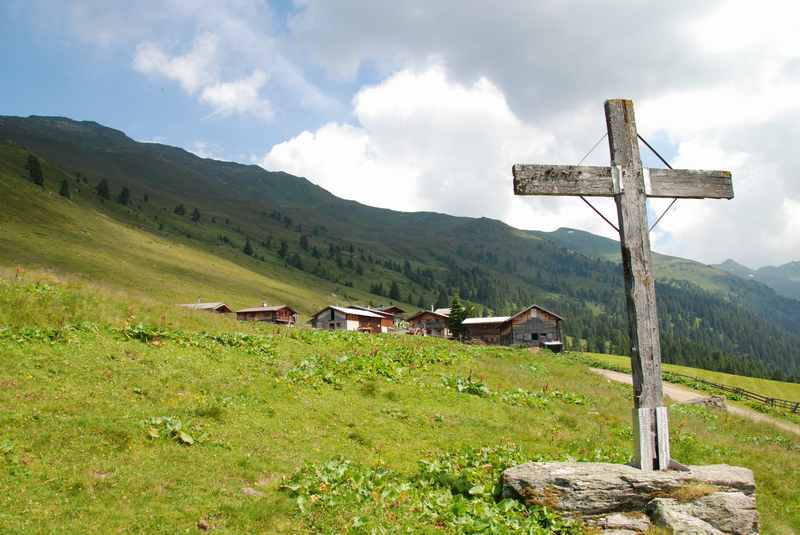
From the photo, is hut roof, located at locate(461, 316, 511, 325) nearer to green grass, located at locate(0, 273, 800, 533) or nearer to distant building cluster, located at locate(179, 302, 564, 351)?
distant building cluster, located at locate(179, 302, 564, 351)

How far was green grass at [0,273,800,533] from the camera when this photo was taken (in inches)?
378

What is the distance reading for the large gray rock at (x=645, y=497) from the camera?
29.8 feet

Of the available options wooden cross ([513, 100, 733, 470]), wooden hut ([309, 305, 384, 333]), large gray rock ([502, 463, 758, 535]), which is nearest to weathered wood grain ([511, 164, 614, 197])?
wooden cross ([513, 100, 733, 470])

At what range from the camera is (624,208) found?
1083cm

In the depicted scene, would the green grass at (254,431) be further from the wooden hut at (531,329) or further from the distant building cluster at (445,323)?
the wooden hut at (531,329)

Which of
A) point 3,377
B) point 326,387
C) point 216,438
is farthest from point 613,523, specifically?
point 3,377

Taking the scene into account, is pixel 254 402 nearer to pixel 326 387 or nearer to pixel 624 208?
pixel 326 387

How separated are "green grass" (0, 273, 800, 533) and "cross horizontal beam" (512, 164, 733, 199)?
21.9ft

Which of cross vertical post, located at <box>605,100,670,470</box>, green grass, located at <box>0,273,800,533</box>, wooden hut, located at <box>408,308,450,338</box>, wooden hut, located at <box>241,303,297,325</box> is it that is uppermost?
cross vertical post, located at <box>605,100,670,470</box>

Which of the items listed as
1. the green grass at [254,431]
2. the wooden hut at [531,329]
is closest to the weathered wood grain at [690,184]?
the green grass at [254,431]

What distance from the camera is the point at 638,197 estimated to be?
10.9m

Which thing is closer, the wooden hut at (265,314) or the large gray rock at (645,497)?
the large gray rock at (645,497)

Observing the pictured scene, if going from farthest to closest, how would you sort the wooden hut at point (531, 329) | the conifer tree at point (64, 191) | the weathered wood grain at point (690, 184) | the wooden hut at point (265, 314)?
1. the conifer tree at point (64, 191)
2. the wooden hut at point (265, 314)
3. the wooden hut at point (531, 329)
4. the weathered wood grain at point (690, 184)

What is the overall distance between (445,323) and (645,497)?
102521 millimetres
